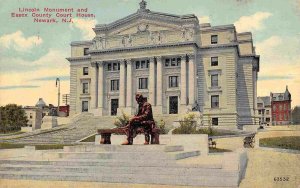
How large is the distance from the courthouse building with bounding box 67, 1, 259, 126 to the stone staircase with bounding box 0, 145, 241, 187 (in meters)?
32.6

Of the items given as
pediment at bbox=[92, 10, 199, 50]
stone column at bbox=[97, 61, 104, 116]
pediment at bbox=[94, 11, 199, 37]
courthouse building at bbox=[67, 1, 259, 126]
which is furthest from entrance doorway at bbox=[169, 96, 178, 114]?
stone column at bbox=[97, 61, 104, 116]

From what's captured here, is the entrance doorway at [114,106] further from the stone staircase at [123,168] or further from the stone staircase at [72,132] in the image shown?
the stone staircase at [123,168]

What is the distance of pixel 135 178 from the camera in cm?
1659

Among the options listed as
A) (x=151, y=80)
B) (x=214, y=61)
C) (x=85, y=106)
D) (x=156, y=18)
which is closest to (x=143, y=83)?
(x=151, y=80)

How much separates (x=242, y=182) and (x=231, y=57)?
3882 cm

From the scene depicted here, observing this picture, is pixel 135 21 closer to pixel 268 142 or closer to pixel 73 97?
pixel 73 97

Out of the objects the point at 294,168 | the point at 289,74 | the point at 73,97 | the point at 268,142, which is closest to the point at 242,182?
the point at 294,168

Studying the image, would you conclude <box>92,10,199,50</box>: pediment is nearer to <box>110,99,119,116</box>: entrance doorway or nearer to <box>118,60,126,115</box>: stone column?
<box>118,60,126,115</box>: stone column

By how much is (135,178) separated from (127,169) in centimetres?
77

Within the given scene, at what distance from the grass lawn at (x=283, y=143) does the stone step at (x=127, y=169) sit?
13.8 metres

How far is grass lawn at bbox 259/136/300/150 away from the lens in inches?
1103

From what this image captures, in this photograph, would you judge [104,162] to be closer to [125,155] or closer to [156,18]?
[125,155]

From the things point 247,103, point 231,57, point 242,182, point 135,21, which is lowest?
point 242,182

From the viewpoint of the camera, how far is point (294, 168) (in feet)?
67.9
